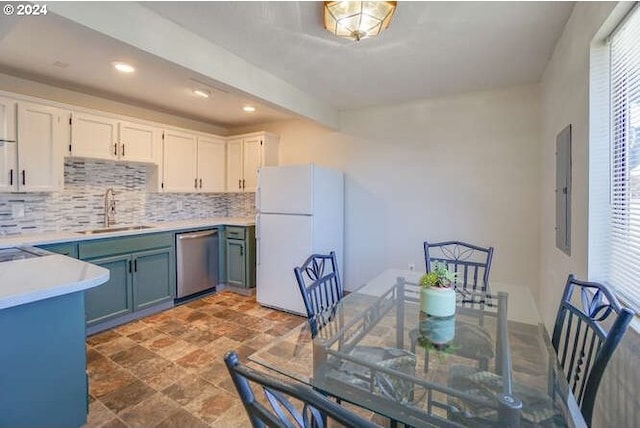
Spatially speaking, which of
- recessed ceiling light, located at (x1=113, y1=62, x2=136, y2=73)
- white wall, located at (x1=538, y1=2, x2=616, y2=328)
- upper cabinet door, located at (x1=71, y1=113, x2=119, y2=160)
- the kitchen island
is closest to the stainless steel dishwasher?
upper cabinet door, located at (x1=71, y1=113, x2=119, y2=160)

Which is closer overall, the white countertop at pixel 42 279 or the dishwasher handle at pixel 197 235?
the white countertop at pixel 42 279

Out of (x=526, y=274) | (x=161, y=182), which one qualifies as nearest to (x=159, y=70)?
(x=161, y=182)

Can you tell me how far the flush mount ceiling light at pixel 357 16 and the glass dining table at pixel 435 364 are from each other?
5.24 feet

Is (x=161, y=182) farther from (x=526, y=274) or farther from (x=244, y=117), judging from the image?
(x=526, y=274)

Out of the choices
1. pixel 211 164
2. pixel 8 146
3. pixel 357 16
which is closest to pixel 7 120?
pixel 8 146

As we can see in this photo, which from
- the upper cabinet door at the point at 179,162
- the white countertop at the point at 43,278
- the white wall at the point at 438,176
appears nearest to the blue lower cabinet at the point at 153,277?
the upper cabinet door at the point at 179,162

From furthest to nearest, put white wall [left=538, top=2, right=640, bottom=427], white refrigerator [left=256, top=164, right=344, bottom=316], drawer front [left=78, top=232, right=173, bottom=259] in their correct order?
1. white refrigerator [left=256, top=164, right=344, bottom=316]
2. drawer front [left=78, top=232, right=173, bottom=259]
3. white wall [left=538, top=2, right=640, bottom=427]

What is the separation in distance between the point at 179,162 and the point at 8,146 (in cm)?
155

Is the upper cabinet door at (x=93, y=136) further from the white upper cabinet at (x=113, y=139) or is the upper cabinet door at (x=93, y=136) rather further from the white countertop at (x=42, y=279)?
the white countertop at (x=42, y=279)

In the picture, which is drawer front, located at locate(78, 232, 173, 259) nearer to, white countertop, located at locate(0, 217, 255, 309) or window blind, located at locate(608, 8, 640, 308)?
white countertop, located at locate(0, 217, 255, 309)

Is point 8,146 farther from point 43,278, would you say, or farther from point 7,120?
point 43,278

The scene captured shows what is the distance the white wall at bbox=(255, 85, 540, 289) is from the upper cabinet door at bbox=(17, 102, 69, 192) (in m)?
2.53

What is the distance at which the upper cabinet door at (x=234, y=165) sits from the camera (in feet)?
14.3

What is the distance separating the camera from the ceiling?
1.82m
